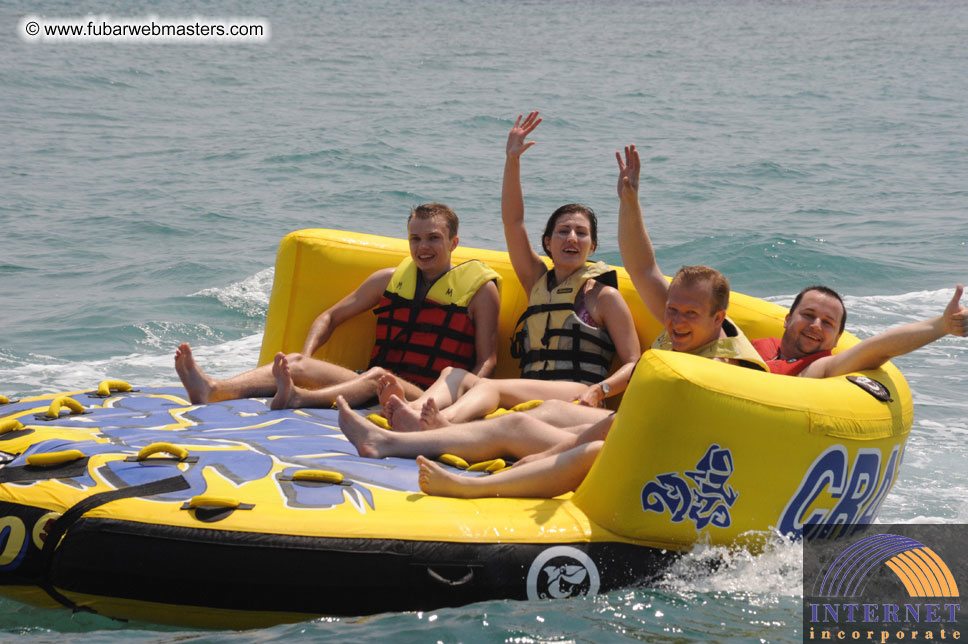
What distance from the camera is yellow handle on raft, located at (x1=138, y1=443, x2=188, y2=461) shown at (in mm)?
3072

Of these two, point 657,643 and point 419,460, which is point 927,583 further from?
point 419,460

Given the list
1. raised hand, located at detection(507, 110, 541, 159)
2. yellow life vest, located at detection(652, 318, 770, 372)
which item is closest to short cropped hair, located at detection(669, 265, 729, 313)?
yellow life vest, located at detection(652, 318, 770, 372)

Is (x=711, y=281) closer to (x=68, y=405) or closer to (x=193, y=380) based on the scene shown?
(x=193, y=380)

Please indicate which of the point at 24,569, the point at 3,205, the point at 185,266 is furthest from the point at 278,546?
the point at 3,205

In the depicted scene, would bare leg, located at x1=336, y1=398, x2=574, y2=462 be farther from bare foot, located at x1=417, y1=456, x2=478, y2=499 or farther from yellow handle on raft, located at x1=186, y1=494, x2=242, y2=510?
yellow handle on raft, located at x1=186, y1=494, x2=242, y2=510

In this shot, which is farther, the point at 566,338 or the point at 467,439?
the point at 566,338

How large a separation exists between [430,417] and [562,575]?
831 mm

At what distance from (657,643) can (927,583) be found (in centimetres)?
81

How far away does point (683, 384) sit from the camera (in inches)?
107

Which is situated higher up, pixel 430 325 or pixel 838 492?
pixel 430 325

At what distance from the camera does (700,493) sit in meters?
→ 2.79

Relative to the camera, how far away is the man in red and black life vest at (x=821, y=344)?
9.96 feet

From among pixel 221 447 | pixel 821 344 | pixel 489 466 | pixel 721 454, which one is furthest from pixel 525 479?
pixel 821 344

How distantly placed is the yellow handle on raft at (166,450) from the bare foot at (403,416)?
Answer: 0.67m
